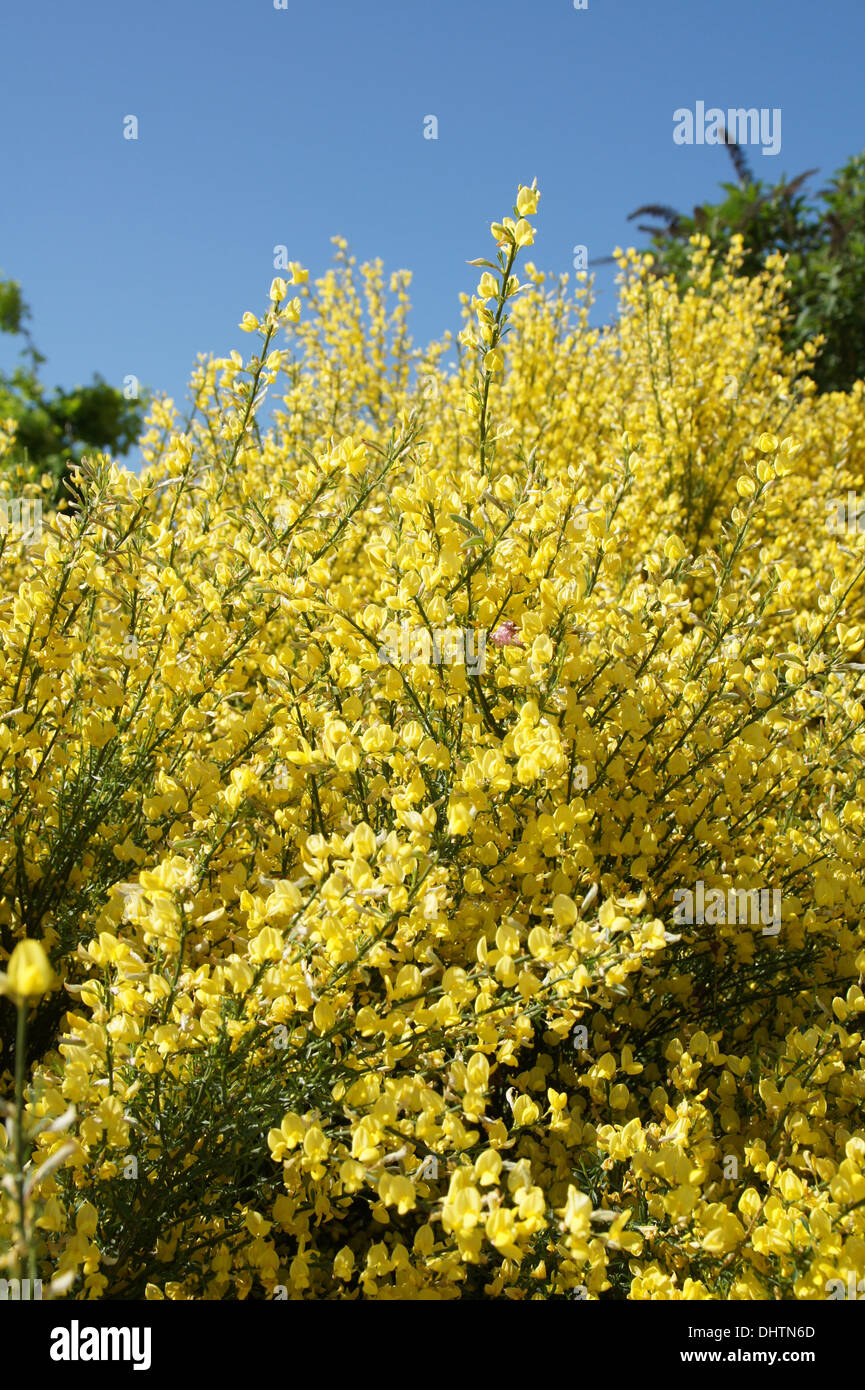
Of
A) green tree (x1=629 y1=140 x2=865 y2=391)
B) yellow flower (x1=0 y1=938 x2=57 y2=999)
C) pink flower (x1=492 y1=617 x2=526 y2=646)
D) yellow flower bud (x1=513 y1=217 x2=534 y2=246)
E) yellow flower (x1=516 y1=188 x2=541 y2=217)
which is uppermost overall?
green tree (x1=629 y1=140 x2=865 y2=391)

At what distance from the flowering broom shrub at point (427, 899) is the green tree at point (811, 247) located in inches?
309

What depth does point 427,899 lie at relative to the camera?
1237mm

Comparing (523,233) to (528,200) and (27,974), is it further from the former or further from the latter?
(27,974)

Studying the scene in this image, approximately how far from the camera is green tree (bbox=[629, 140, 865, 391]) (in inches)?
343

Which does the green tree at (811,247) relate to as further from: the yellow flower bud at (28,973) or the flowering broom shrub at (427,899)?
the yellow flower bud at (28,973)

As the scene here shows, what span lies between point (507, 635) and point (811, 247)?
32.0 ft

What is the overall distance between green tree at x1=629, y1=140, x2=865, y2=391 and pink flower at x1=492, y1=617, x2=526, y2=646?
7.94 metres

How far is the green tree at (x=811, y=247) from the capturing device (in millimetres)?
8719

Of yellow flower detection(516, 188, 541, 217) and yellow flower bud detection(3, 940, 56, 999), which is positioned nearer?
yellow flower bud detection(3, 940, 56, 999)

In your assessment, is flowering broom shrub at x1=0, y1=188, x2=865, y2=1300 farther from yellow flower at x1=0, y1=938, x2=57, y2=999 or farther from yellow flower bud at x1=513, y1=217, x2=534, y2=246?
yellow flower at x1=0, y1=938, x2=57, y2=999

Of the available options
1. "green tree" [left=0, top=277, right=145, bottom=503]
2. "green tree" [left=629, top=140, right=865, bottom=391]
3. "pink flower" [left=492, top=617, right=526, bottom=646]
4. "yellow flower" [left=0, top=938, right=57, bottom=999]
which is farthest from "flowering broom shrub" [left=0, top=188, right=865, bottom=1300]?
"green tree" [left=0, top=277, right=145, bottom=503]

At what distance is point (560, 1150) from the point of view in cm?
169

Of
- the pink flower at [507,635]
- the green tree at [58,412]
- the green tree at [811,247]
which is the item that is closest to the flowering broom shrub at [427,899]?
the pink flower at [507,635]

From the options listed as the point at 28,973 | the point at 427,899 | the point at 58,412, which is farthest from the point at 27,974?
the point at 58,412
